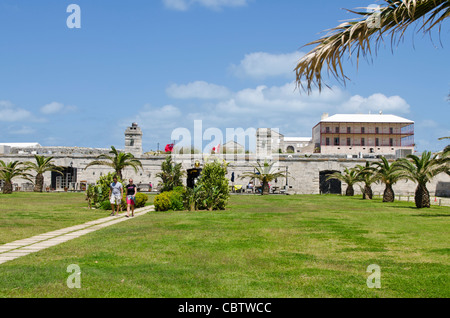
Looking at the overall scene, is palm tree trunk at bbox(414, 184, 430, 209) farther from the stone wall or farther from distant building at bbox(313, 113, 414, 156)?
distant building at bbox(313, 113, 414, 156)

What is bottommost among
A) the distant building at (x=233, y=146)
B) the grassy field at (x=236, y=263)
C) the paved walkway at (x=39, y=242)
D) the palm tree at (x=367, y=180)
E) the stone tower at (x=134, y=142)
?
the paved walkway at (x=39, y=242)

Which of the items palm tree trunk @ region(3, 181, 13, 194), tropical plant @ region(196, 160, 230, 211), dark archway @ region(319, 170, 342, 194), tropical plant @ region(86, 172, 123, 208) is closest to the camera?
tropical plant @ region(196, 160, 230, 211)

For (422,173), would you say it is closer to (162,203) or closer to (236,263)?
(162,203)

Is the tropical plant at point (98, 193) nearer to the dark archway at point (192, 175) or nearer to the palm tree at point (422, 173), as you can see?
the dark archway at point (192, 175)

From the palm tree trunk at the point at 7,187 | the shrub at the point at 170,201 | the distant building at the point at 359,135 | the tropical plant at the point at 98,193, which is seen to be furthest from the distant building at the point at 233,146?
the shrub at the point at 170,201

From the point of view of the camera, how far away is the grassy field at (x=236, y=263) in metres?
4.95

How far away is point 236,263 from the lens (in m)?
6.47

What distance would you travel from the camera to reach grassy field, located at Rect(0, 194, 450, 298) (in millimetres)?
4953

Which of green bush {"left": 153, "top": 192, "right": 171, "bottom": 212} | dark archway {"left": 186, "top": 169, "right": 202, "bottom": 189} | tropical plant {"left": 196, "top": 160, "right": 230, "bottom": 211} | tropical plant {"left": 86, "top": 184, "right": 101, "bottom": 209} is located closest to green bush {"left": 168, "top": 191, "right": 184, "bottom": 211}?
green bush {"left": 153, "top": 192, "right": 171, "bottom": 212}

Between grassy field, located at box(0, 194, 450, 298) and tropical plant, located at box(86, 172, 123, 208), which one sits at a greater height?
tropical plant, located at box(86, 172, 123, 208)

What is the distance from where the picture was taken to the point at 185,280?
5.38m

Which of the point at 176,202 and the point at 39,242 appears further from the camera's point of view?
the point at 176,202

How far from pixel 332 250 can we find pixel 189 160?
100ft

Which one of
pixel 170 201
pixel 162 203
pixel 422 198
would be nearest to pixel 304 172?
pixel 422 198
